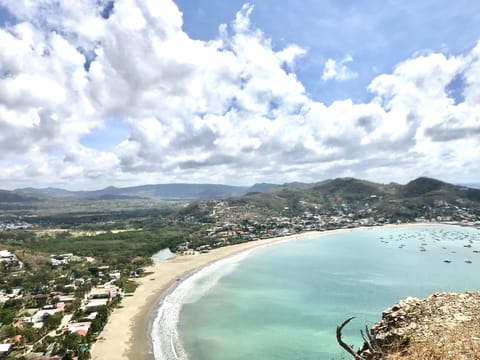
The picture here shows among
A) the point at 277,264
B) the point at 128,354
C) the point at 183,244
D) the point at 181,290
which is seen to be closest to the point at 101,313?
the point at 128,354

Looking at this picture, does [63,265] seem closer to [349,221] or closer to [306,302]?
[306,302]

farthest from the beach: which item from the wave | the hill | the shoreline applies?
the hill

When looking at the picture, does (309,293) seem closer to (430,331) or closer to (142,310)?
(142,310)

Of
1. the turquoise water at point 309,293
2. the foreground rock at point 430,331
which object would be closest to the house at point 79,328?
the turquoise water at point 309,293

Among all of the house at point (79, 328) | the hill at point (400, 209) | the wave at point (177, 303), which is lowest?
the wave at point (177, 303)

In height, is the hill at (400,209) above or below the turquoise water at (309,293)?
above

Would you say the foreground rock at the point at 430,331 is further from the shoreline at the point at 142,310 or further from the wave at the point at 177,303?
the shoreline at the point at 142,310
